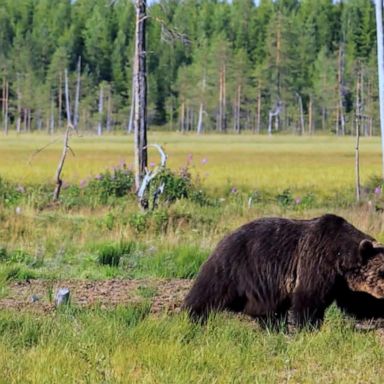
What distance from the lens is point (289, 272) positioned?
654cm

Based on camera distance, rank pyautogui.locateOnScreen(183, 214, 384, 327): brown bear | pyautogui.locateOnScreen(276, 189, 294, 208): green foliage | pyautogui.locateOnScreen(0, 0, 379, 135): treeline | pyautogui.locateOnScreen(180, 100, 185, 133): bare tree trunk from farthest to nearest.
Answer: pyautogui.locateOnScreen(180, 100, 185, 133): bare tree trunk
pyautogui.locateOnScreen(0, 0, 379, 135): treeline
pyautogui.locateOnScreen(276, 189, 294, 208): green foliage
pyautogui.locateOnScreen(183, 214, 384, 327): brown bear

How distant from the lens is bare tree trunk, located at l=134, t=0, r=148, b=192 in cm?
1917

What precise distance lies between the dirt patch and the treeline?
287 feet

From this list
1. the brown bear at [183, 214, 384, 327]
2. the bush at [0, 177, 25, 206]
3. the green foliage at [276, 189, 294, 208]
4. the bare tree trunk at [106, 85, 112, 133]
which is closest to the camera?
the brown bear at [183, 214, 384, 327]

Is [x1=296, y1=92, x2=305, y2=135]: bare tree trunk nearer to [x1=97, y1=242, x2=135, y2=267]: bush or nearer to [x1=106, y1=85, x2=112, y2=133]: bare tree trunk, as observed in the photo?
[x1=106, y1=85, x2=112, y2=133]: bare tree trunk

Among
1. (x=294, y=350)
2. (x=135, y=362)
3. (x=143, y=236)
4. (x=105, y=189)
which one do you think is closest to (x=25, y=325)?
(x=135, y=362)

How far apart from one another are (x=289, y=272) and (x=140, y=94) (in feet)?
43.5

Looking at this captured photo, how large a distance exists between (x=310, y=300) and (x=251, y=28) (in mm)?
141070

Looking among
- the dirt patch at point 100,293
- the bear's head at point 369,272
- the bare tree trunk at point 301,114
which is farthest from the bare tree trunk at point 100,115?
the bear's head at point 369,272

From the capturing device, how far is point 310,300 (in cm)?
634

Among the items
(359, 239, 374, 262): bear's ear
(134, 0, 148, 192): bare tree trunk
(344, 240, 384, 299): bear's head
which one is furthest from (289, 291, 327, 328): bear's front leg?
(134, 0, 148, 192): bare tree trunk

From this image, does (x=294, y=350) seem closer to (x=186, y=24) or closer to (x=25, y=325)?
(x=25, y=325)

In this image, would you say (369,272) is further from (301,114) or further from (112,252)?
(301,114)

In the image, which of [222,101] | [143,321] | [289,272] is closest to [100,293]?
[143,321]
